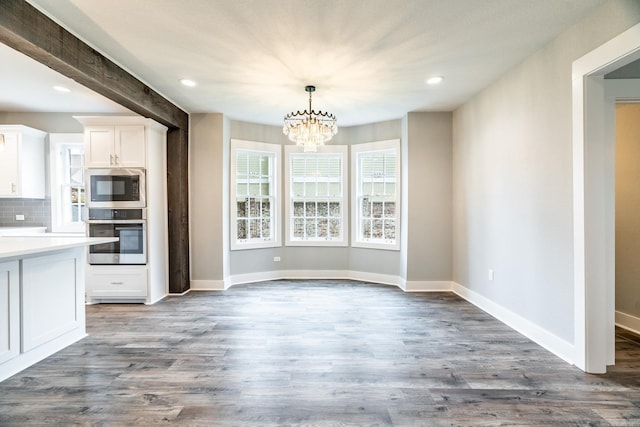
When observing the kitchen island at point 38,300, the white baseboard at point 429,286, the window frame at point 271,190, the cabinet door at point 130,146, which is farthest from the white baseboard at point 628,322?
the cabinet door at point 130,146

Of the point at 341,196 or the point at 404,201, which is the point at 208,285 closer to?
the point at 341,196

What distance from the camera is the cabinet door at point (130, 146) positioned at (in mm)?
4340

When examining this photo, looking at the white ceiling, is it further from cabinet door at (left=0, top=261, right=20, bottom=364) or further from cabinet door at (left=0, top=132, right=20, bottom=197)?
cabinet door at (left=0, top=261, right=20, bottom=364)

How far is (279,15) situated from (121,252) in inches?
141

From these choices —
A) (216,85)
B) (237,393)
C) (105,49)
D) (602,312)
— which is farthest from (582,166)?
(105,49)

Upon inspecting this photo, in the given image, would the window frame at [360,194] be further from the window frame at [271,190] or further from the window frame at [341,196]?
the window frame at [271,190]

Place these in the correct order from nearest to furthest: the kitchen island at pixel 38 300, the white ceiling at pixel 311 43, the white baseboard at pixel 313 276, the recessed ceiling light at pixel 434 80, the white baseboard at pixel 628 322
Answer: the white ceiling at pixel 311 43, the kitchen island at pixel 38 300, the white baseboard at pixel 628 322, the recessed ceiling light at pixel 434 80, the white baseboard at pixel 313 276

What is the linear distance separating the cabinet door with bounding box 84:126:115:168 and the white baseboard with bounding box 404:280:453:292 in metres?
4.49

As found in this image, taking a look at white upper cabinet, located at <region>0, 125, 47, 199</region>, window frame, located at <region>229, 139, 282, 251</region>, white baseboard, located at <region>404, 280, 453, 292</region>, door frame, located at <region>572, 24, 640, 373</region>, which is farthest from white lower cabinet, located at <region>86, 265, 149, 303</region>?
door frame, located at <region>572, 24, 640, 373</region>

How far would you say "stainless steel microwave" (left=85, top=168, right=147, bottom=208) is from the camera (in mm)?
4312

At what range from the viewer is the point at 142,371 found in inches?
100

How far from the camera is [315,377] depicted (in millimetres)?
2438

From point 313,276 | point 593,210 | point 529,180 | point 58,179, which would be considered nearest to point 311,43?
point 529,180

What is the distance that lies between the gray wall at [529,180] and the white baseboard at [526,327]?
0.18ft
